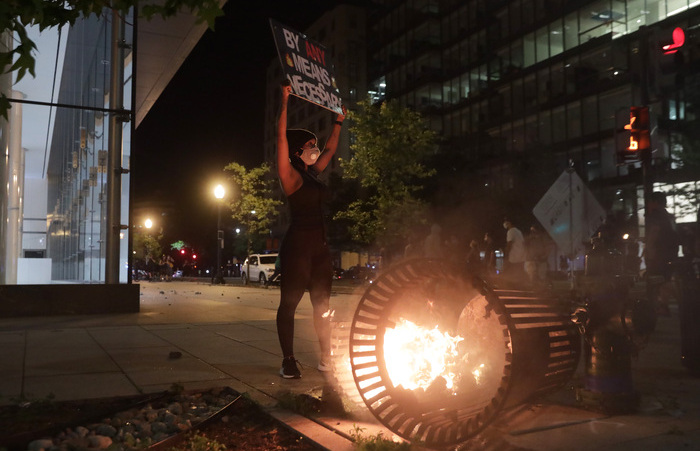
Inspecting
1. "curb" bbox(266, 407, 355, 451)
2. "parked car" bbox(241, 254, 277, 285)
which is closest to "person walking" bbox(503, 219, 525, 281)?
"curb" bbox(266, 407, 355, 451)

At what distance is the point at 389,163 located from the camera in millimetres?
31406

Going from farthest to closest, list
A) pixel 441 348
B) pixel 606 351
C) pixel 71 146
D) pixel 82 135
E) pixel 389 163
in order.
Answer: pixel 389 163 < pixel 71 146 < pixel 82 135 < pixel 606 351 < pixel 441 348

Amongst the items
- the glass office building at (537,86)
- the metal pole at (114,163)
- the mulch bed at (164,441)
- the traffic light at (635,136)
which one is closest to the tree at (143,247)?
the glass office building at (537,86)

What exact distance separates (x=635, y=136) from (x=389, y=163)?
22035 millimetres

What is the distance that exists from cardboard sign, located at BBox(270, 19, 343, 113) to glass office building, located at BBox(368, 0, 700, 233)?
23977 mm

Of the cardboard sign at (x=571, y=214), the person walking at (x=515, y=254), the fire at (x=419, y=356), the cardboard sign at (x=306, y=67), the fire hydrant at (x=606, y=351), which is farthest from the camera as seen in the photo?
the person walking at (x=515, y=254)

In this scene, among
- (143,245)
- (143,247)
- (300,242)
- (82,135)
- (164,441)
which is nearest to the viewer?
(164,441)

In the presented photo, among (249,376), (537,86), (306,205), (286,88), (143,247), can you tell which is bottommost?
(249,376)

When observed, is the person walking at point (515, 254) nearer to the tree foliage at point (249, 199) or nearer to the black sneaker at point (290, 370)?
the black sneaker at point (290, 370)

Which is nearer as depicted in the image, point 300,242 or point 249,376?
point 300,242

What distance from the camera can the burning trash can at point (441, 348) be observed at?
309 centimetres

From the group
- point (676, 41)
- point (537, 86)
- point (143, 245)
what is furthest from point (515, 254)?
point (143, 245)

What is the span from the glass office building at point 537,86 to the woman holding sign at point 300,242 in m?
24.5

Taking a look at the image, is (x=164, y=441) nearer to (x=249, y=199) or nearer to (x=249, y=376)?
(x=249, y=376)
